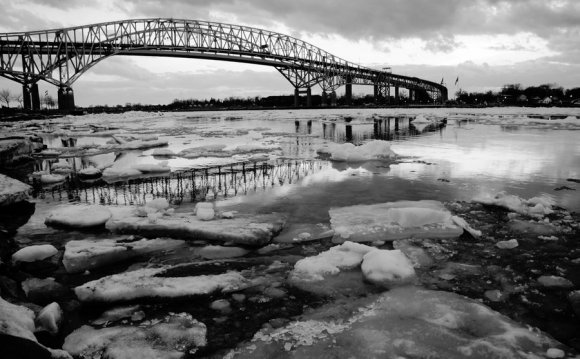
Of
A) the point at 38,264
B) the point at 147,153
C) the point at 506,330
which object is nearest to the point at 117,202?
the point at 38,264

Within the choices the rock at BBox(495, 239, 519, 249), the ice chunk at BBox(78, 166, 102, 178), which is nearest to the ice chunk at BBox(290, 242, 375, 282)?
the rock at BBox(495, 239, 519, 249)

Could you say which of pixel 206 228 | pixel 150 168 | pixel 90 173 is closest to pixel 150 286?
pixel 206 228

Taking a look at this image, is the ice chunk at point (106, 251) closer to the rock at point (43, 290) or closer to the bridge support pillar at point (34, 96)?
the rock at point (43, 290)

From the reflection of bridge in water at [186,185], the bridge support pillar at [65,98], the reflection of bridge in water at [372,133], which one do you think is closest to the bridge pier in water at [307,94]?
the bridge support pillar at [65,98]

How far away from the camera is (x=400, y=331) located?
229 centimetres

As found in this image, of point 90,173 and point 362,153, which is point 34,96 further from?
point 362,153

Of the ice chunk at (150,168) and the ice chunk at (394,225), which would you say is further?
the ice chunk at (150,168)

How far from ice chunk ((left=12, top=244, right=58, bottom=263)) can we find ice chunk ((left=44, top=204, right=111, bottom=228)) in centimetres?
75

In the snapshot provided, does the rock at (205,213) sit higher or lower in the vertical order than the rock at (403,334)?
higher

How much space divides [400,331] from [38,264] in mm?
3133

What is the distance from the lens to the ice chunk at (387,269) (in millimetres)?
2930

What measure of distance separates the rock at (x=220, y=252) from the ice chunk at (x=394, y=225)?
1.02 meters

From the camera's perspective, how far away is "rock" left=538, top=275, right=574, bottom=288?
2795 mm

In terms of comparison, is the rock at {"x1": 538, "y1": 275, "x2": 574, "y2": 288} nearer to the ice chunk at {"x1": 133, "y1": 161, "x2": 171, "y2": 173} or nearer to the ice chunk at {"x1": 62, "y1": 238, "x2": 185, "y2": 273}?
the ice chunk at {"x1": 62, "y1": 238, "x2": 185, "y2": 273}
